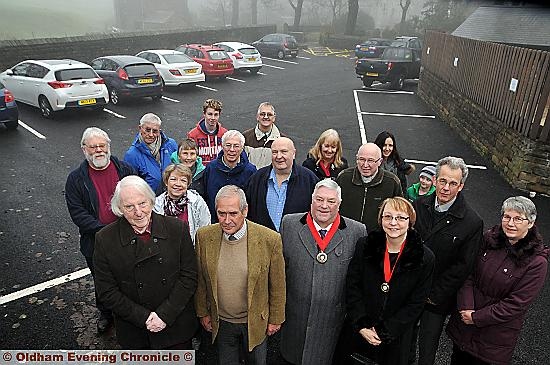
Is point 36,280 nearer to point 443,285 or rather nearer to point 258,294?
point 258,294

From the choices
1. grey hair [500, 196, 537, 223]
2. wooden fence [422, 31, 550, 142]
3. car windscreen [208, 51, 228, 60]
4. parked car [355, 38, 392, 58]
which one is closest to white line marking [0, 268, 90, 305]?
grey hair [500, 196, 537, 223]

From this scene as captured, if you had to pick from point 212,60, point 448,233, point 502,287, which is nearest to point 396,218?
point 448,233

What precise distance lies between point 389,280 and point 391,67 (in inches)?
635

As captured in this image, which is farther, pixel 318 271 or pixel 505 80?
pixel 505 80

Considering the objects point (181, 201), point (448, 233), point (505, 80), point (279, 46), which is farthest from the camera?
point (279, 46)

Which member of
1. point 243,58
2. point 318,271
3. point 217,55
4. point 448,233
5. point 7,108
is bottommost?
point 7,108

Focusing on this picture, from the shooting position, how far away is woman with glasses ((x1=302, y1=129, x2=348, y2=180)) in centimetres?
459

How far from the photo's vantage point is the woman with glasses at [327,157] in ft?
15.0

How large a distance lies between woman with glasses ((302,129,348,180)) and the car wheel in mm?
10463

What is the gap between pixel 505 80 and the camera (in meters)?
9.45

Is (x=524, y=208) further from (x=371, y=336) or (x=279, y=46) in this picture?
(x=279, y=46)

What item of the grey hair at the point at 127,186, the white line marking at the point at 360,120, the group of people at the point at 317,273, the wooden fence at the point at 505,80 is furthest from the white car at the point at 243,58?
the grey hair at the point at 127,186

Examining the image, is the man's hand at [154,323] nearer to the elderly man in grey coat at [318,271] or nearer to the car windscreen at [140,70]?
the elderly man in grey coat at [318,271]

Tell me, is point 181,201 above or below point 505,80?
below
